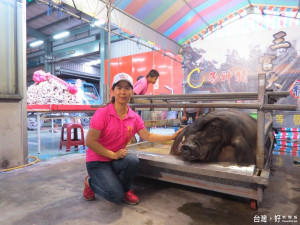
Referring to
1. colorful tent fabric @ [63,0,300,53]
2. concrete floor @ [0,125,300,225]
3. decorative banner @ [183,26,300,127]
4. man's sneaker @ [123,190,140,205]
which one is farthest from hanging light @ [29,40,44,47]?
man's sneaker @ [123,190,140,205]

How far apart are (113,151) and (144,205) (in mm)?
521

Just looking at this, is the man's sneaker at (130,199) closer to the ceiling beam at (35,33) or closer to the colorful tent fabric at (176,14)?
the colorful tent fabric at (176,14)

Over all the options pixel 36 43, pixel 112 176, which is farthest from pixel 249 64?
pixel 36 43

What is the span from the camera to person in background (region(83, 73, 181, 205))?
Result: 1692 millimetres

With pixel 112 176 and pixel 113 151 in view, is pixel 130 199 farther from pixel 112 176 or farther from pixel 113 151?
pixel 113 151

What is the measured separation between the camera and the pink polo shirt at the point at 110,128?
1724mm

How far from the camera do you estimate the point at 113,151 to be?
1841 millimetres

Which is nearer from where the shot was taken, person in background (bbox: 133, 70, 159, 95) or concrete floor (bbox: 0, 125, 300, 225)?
concrete floor (bbox: 0, 125, 300, 225)

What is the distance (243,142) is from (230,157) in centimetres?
20

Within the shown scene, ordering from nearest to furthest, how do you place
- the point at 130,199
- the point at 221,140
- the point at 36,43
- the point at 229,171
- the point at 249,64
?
1. the point at 229,171
2. the point at 130,199
3. the point at 221,140
4. the point at 249,64
5. the point at 36,43

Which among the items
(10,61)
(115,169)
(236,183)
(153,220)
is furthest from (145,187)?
(10,61)

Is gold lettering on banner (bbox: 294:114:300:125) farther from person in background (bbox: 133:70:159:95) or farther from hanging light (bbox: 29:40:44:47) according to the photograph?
hanging light (bbox: 29:40:44:47)

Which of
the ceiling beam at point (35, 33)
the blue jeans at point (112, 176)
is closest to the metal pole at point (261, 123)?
the blue jeans at point (112, 176)

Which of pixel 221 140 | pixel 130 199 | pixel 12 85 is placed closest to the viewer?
pixel 130 199
